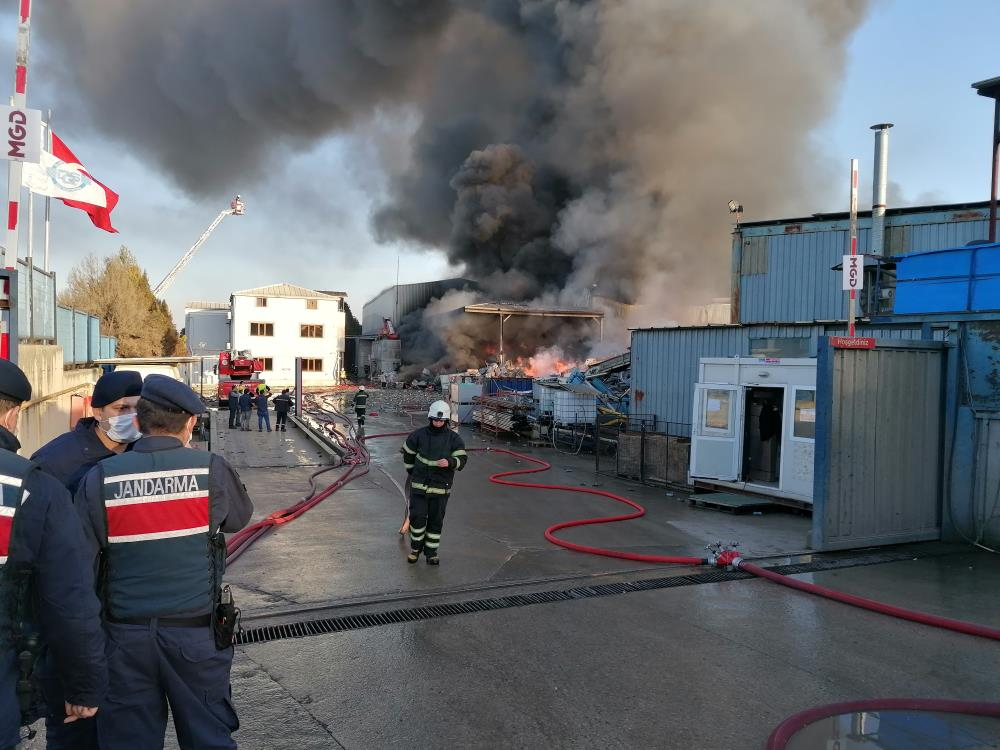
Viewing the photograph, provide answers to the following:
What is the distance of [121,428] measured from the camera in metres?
3.31

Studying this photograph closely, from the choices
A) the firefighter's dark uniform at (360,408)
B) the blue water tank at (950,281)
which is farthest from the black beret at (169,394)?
the firefighter's dark uniform at (360,408)

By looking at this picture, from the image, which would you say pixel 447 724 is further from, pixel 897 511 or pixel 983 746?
pixel 897 511

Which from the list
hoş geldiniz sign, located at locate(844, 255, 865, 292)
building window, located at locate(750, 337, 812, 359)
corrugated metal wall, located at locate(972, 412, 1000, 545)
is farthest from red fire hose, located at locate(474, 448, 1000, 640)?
building window, located at locate(750, 337, 812, 359)

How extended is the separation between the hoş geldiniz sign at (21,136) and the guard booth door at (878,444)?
7.05 meters

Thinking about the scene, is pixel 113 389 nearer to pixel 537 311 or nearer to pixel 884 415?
pixel 884 415

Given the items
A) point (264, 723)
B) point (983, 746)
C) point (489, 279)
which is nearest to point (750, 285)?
point (983, 746)

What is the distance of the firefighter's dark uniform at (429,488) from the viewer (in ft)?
20.3

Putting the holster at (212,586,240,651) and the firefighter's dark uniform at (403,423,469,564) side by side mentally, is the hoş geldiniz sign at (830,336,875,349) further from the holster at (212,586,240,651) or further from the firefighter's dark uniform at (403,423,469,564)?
the holster at (212,586,240,651)

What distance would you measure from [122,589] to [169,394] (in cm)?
67

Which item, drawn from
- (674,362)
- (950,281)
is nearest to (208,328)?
(674,362)

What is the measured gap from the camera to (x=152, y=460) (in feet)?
8.09

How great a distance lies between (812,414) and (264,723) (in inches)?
306

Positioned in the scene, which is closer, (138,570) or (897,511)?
(138,570)

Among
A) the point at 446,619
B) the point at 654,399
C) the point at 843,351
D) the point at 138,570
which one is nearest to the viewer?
the point at 138,570
